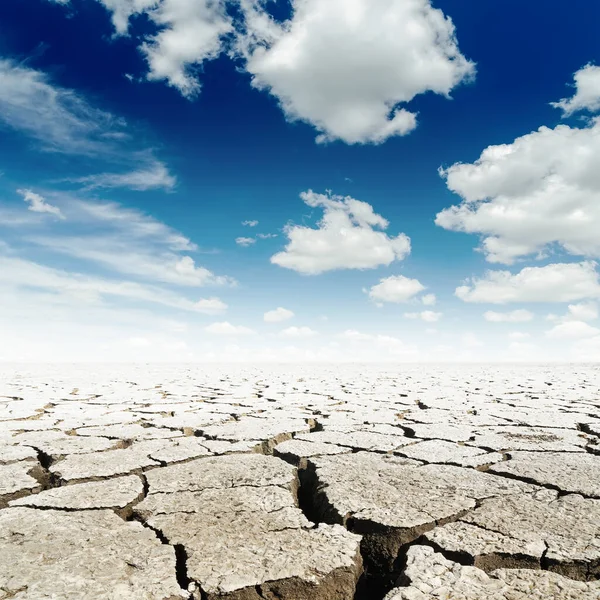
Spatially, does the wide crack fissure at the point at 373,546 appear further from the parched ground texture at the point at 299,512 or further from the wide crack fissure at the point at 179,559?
the wide crack fissure at the point at 179,559

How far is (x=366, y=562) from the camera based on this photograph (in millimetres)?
1045

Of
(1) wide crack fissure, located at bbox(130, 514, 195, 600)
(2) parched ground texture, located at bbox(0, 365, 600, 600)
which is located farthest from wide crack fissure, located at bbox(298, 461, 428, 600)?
(1) wide crack fissure, located at bbox(130, 514, 195, 600)

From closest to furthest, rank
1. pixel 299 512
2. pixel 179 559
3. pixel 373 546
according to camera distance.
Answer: pixel 179 559 < pixel 373 546 < pixel 299 512

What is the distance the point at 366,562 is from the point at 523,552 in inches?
14.1

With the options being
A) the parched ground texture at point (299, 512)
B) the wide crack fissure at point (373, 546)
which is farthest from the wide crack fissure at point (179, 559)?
the wide crack fissure at point (373, 546)

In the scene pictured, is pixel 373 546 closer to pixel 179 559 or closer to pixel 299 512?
pixel 299 512

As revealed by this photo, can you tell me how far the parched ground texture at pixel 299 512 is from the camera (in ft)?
2.97

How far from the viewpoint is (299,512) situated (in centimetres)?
125

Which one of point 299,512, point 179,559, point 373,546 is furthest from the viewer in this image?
point 299,512

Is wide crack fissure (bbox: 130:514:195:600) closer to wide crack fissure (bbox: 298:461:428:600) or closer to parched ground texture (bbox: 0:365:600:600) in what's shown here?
parched ground texture (bbox: 0:365:600:600)

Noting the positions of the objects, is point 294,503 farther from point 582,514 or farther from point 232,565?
point 582,514

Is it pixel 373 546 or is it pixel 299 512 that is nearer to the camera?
pixel 373 546

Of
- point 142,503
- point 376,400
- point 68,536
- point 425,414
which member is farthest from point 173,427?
point 376,400

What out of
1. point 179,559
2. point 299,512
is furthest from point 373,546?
point 179,559
